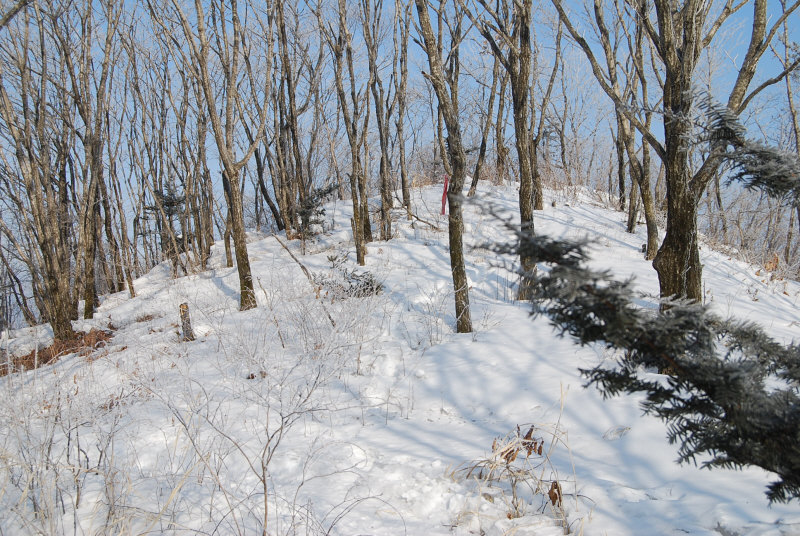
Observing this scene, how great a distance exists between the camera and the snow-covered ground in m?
2.05

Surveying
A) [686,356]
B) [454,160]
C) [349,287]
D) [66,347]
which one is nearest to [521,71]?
[454,160]

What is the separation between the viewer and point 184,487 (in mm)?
2549

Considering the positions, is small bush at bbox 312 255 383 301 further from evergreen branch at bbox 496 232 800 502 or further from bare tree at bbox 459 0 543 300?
evergreen branch at bbox 496 232 800 502

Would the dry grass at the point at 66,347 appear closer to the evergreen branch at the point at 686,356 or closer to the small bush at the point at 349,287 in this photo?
the small bush at the point at 349,287

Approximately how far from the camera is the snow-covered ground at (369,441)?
80.6 inches

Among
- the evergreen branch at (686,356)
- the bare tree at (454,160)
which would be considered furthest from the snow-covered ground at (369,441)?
the bare tree at (454,160)

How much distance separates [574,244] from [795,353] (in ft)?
2.18

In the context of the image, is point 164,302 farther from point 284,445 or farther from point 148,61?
point 148,61

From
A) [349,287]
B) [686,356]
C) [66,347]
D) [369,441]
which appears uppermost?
[686,356]

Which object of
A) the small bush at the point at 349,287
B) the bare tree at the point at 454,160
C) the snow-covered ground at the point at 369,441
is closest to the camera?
the snow-covered ground at the point at 369,441

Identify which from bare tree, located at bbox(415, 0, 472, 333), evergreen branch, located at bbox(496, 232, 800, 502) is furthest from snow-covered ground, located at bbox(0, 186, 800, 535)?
bare tree, located at bbox(415, 0, 472, 333)

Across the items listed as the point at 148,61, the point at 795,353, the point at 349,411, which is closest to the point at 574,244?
the point at 795,353

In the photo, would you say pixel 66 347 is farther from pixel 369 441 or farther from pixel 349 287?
pixel 369 441

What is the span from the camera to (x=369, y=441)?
3.10m
